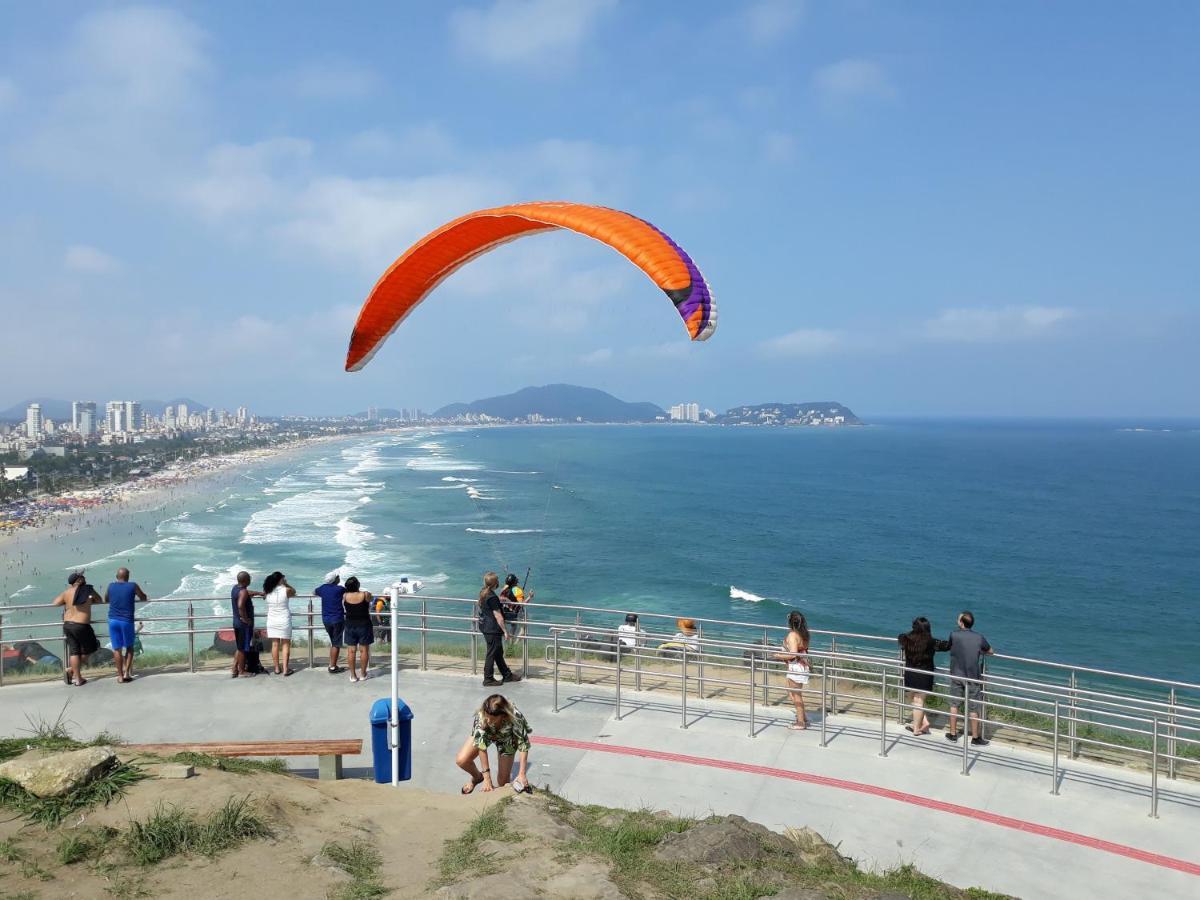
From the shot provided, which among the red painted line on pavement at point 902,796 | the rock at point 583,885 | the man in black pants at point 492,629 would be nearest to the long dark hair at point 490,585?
the man in black pants at point 492,629

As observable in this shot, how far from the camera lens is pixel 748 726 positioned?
9.13 metres

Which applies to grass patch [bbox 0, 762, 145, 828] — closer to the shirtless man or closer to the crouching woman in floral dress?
the crouching woman in floral dress

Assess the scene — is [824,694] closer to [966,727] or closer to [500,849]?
[966,727]

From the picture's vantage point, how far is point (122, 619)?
980 centimetres

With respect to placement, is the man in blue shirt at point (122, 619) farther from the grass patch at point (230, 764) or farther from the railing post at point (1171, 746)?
the railing post at point (1171, 746)

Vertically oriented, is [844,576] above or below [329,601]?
below

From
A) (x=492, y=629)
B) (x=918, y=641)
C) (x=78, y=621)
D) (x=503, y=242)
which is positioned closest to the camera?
(x=918, y=641)

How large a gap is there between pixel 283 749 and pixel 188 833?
1.96m

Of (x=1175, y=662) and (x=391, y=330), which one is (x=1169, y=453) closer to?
(x=1175, y=662)

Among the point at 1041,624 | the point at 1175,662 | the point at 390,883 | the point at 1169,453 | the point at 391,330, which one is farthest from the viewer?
the point at 1169,453

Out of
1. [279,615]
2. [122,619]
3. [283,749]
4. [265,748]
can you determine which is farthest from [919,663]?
[122,619]

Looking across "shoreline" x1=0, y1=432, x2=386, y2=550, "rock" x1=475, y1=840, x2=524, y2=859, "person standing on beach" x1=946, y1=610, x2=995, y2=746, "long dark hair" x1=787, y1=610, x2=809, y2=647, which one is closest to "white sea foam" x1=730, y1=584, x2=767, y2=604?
"long dark hair" x1=787, y1=610, x2=809, y2=647

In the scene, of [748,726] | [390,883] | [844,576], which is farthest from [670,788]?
[844,576]

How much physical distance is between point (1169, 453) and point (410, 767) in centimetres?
17953
